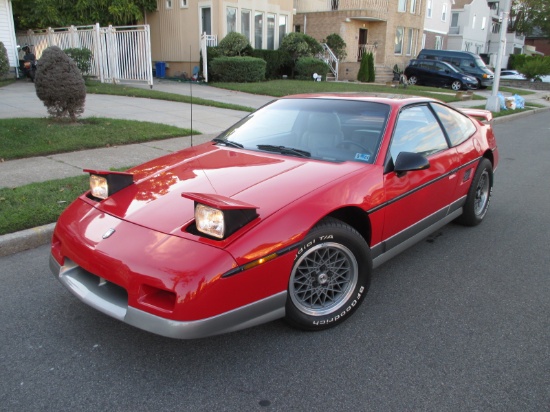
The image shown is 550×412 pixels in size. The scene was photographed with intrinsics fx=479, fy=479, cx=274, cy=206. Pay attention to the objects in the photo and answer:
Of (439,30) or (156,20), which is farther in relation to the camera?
(439,30)

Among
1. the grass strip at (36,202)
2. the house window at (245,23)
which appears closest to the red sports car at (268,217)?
the grass strip at (36,202)

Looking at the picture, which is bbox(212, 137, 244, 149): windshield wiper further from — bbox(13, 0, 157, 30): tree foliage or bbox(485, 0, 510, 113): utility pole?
bbox(13, 0, 157, 30): tree foliage

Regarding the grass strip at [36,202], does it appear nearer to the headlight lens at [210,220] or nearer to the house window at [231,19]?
the headlight lens at [210,220]

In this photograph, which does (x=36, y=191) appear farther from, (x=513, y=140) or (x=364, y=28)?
(x=364, y=28)

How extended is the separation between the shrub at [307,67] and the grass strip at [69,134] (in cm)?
1460

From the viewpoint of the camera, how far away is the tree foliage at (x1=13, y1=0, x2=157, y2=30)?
62.1 feet

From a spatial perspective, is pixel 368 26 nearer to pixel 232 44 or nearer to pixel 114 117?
pixel 232 44

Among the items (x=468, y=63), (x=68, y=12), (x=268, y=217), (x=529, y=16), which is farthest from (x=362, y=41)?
(x=529, y=16)

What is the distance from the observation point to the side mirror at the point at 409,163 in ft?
11.2

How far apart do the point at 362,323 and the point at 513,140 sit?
994 cm

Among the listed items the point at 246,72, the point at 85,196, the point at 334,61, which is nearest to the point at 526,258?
the point at 85,196

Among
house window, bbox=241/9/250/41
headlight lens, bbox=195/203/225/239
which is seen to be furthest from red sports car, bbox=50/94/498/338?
house window, bbox=241/9/250/41

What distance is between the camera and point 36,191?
526 cm

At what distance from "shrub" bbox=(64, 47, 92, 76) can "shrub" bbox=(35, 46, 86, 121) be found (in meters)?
8.25
